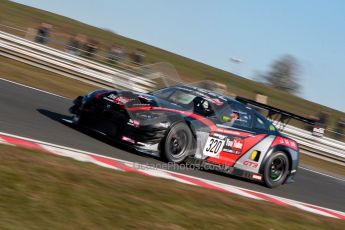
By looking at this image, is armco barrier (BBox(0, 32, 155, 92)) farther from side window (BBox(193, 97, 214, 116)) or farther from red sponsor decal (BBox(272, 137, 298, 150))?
side window (BBox(193, 97, 214, 116))

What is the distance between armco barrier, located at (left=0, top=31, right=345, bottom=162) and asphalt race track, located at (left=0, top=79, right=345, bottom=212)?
5.81 m

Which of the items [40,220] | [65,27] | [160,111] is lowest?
[40,220]

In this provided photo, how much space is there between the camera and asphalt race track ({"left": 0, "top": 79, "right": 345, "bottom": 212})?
8.94 m

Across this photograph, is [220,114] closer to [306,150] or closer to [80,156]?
[80,156]

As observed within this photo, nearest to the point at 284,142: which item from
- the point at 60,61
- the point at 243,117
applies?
the point at 243,117

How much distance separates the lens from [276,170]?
35.0ft

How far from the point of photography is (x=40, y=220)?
15.6 feet

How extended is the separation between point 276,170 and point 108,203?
5542mm

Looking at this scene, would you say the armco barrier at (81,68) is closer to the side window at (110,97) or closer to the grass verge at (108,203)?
the side window at (110,97)

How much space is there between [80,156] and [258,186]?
11.7ft

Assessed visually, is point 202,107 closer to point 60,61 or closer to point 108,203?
point 108,203

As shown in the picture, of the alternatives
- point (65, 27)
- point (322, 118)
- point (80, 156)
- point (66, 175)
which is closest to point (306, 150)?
point (322, 118)

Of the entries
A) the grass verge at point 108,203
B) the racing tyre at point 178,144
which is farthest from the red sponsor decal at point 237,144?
the grass verge at point 108,203

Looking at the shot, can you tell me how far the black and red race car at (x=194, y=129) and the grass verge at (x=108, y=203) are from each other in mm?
1557
